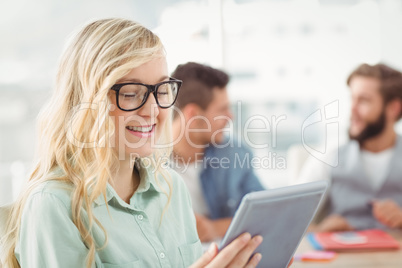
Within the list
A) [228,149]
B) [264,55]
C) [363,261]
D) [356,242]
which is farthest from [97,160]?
[264,55]

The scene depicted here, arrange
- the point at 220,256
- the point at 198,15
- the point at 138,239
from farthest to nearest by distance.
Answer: the point at 198,15
the point at 138,239
the point at 220,256

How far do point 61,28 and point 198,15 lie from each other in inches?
45.0

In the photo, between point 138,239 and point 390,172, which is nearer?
point 138,239

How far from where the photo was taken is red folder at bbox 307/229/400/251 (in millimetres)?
1686

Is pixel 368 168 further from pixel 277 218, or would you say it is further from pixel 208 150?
pixel 277 218

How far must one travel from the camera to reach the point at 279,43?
4.34 metres

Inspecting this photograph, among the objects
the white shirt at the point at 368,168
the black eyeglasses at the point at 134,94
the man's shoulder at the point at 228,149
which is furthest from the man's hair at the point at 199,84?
the black eyeglasses at the point at 134,94

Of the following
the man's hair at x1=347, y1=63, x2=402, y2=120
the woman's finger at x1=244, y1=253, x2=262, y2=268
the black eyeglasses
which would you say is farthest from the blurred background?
the woman's finger at x1=244, y1=253, x2=262, y2=268

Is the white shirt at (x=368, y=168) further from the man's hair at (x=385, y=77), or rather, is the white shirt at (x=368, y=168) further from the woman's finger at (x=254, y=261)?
the woman's finger at (x=254, y=261)

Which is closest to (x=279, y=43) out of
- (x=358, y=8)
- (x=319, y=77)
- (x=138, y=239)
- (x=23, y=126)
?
(x=319, y=77)

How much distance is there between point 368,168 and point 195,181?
3.07ft

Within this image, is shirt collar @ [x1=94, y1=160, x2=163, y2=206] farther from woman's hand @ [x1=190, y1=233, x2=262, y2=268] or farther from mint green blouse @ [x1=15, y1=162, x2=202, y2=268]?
woman's hand @ [x1=190, y1=233, x2=262, y2=268]

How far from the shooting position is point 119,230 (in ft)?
3.65

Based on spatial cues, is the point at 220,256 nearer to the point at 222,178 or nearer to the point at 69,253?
the point at 69,253
